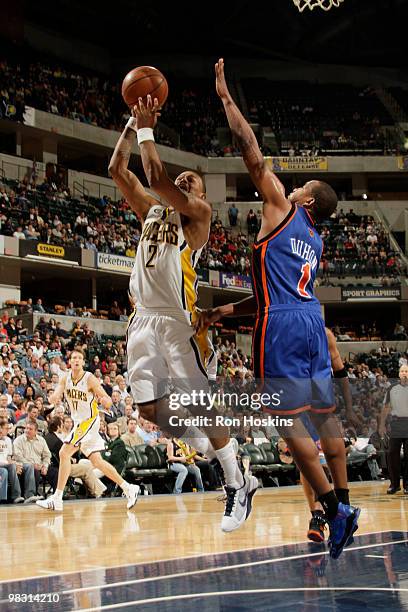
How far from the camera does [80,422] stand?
9773mm

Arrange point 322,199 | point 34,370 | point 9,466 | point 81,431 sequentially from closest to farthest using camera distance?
1. point 322,199
2. point 81,431
3. point 9,466
4. point 34,370

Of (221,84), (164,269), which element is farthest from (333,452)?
(221,84)

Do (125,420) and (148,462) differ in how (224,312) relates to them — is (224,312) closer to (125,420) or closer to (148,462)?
(148,462)

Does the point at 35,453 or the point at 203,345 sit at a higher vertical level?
the point at 203,345

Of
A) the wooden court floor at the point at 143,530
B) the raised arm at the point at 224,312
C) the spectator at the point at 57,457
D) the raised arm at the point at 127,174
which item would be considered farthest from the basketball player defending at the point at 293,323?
the spectator at the point at 57,457

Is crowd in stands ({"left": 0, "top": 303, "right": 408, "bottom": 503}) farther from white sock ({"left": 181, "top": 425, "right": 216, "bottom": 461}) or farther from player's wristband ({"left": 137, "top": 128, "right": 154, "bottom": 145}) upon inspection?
player's wristband ({"left": 137, "top": 128, "right": 154, "bottom": 145})

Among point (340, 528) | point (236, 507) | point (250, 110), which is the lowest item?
point (340, 528)

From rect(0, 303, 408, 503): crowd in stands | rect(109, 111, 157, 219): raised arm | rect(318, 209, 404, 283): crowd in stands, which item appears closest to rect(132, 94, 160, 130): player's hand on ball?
rect(109, 111, 157, 219): raised arm

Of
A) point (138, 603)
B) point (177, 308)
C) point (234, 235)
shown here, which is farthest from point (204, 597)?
point (234, 235)

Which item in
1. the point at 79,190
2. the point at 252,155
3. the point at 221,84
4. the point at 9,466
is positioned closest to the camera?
the point at 252,155

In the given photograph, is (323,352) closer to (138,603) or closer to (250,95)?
(138,603)

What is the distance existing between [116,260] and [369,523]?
1749cm

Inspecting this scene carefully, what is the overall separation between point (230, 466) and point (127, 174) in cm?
185

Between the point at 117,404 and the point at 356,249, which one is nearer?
the point at 117,404
